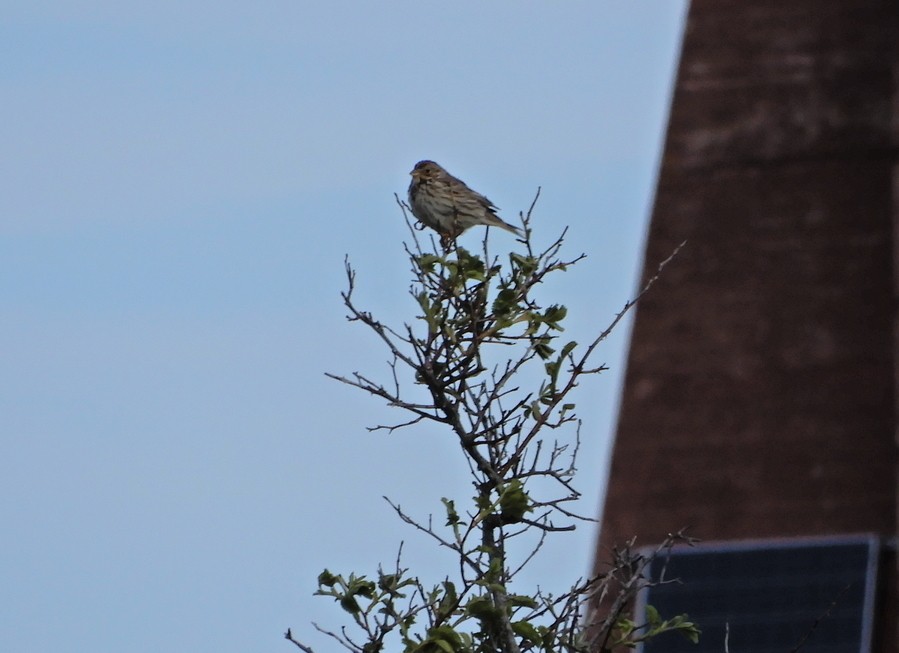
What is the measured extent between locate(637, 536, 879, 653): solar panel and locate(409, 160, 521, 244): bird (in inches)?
219

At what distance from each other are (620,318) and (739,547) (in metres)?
11.0

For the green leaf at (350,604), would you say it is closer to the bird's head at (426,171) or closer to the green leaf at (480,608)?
the green leaf at (480,608)

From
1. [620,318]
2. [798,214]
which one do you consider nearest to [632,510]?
[798,214]

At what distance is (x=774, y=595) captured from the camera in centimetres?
1620

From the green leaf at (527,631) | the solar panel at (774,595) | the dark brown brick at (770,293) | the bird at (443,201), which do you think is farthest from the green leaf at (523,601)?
the dark brown brick at (770,293)

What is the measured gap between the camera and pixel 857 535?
16.7 meters

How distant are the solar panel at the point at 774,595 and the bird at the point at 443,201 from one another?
18.3 ft

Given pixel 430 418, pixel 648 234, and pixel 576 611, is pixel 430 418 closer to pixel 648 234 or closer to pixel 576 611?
pixel 576 611

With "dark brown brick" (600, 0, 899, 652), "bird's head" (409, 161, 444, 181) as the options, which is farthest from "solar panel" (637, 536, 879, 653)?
"bird's head" (409, 161, 444, 181)

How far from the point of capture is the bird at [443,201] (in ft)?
34.1

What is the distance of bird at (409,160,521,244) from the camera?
10.4 meters

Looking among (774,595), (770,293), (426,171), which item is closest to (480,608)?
(426,171)

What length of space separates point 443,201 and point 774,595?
22.6ft

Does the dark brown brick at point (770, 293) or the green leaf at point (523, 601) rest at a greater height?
the dark brown brick at point (770, 293)
